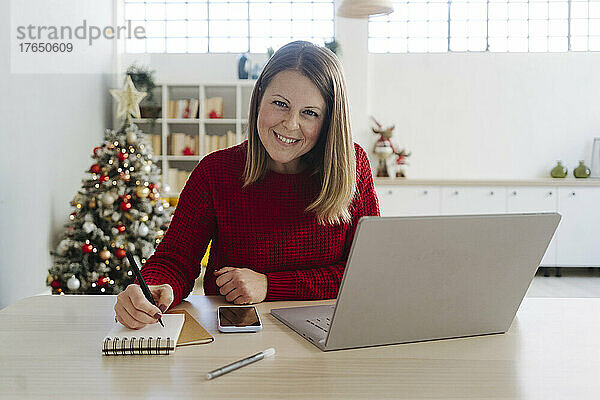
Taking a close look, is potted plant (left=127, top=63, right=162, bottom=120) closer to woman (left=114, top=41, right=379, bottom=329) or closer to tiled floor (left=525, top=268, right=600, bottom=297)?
tiled floor (left=525, top=268, right=600, bottom=297)

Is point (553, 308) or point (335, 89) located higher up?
point (335, 89)

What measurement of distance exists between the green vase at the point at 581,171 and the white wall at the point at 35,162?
4.40 meters

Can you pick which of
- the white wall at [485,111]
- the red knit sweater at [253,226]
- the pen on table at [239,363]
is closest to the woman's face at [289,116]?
the red knit sweater at [253,226]

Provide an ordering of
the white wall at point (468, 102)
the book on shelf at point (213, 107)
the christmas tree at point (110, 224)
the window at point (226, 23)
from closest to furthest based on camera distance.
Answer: the christmas tree at point (110, 224), the book on shelf at point (213, 107), the white wall at point (468, 102), the window at point (226, 23)

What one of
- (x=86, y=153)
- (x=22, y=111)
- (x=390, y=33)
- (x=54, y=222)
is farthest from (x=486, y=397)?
(x=390, y=33)

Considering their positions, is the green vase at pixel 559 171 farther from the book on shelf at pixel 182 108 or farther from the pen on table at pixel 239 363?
the pen on table at pixel 239 363

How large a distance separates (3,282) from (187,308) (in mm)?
2893

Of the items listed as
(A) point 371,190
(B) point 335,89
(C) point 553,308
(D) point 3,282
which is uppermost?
(B) point 335,89

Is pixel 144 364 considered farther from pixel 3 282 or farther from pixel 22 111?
pixel 22 111

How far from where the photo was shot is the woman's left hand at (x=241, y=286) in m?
1.46

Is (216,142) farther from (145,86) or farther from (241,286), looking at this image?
(241,286)

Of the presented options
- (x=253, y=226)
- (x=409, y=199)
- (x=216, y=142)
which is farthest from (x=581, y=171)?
(x=253, y=226)

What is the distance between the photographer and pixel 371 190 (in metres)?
1.83

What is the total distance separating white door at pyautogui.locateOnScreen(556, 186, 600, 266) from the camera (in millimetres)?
5754
